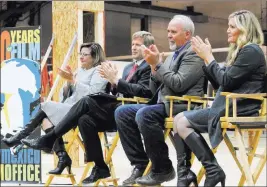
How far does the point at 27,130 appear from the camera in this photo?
4.31 metres

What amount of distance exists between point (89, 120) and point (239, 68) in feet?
3.90

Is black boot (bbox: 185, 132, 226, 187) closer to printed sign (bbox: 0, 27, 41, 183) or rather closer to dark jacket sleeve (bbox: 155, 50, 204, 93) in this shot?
dark jacket sleeve (bbox: 155, 50, 204, 93)

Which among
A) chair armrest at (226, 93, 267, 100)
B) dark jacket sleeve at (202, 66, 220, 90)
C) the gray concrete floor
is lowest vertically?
the gray concrete floor

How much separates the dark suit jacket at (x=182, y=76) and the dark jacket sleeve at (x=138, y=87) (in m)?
0.24

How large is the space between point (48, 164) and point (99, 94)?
2253mm

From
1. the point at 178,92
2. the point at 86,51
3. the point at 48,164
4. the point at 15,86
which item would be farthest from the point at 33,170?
the point at 48,164

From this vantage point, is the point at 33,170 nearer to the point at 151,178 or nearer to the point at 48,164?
the point at 151,178

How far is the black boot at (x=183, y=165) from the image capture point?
3396mm

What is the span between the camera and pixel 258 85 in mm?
3363

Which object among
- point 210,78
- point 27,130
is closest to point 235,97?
point 210,78

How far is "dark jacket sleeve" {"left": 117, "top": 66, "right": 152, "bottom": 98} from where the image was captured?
397 centimetres

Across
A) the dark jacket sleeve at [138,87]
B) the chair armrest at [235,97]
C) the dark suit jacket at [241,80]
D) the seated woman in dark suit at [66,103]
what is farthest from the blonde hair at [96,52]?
the chair armrest at [235,97]

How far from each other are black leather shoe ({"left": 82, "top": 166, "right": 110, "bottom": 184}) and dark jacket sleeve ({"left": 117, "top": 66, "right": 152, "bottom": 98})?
53 centimetres

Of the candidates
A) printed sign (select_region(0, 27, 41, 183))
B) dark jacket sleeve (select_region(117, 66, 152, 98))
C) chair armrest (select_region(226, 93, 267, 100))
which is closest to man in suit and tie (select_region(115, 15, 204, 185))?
dark jacket sleeve (select_region(117, 66, 152, 98))
